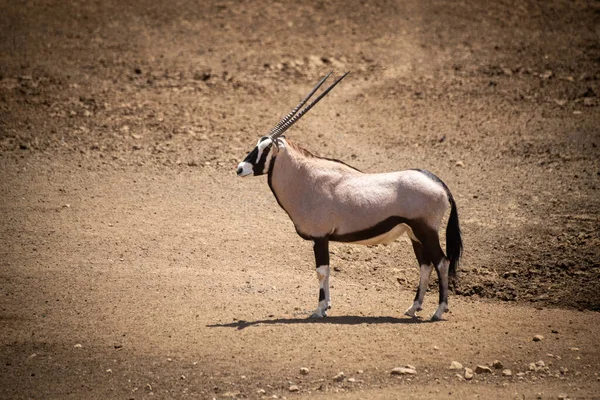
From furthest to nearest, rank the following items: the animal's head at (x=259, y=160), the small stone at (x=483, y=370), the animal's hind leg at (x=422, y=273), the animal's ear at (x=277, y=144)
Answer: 1. the animal's hind leg at (x=422, y=273)
2. the animal's ear at (x=277, y=144)
3. the animal's head at (x=259, y=160)
4. the small stone at (x=483, y=370)

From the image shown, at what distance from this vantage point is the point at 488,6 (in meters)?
27.1

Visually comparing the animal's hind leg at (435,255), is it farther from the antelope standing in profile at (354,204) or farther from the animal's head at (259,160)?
the animal's head at (259,160)

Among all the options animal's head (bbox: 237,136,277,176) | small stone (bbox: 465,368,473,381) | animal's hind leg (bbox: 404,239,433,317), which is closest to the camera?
small stone (bbox: 465,368,473,381)

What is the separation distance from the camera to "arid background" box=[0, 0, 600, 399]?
957cm

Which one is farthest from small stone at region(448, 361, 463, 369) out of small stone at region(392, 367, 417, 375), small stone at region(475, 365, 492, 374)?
small stone at region(392, 367, 417, 375)

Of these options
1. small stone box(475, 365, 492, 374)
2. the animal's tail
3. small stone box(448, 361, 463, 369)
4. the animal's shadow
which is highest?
the animal's tail

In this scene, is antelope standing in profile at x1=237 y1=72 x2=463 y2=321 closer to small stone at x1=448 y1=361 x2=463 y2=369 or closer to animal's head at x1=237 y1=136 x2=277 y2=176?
animal's head at x1=237 y1=136 x2=277 y2=176

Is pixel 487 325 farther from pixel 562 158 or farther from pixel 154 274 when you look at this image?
pixel 562 158

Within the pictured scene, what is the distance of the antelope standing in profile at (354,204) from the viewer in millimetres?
10391

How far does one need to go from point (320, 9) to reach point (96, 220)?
1404cm

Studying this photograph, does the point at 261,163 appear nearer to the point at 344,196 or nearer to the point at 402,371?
the point at 344,196

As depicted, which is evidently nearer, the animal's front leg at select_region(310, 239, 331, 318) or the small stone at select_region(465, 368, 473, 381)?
the small stone at select_region(465, 368, 473, 381)

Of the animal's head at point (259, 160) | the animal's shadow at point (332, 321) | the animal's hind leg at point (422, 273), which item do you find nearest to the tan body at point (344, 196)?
the animal's head at point (259, 160)

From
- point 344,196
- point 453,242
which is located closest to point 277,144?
point 344,196
